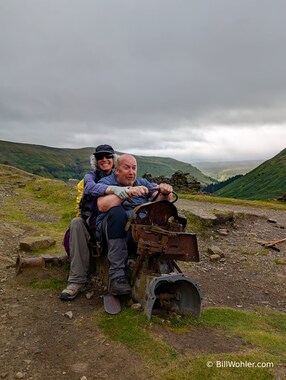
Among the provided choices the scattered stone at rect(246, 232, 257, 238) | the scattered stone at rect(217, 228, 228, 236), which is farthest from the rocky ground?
the scattered stone at rect(246, 232, 257, 238)

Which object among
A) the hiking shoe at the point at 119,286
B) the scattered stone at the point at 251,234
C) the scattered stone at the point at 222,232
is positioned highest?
the hiking shoe at the point at 119,286

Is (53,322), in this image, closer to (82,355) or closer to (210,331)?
(82,355)

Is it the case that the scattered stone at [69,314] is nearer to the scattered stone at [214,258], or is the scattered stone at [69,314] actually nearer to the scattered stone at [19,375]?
the scattered stone at [19,375]

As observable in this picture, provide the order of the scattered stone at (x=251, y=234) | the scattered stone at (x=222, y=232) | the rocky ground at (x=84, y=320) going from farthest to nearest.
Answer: the scattered stone at (x=251, y=234)
the scattered stone at (x=222, y=232)
the rocky ground at (x=84, y=320)

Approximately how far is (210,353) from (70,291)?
11.5 ft

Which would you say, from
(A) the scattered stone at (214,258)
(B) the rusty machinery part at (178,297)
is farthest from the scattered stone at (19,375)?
(A) the scattered stone at (214,258)

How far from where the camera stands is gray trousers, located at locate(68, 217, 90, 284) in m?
7.74

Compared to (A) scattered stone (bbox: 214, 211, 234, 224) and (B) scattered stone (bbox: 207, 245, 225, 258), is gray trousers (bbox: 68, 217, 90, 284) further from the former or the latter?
(A) scattered stone (bbox: 214, 211, 234, 224)

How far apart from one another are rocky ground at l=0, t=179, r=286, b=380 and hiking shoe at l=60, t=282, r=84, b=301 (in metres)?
0.13

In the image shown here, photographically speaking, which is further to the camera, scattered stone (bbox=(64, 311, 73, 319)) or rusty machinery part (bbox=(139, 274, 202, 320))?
scattered stone (bbox=(64, 311, 73, 319))

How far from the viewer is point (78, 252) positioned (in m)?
7.78

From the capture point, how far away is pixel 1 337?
580cm

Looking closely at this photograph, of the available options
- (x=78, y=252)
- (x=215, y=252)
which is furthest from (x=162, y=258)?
(x=215, y=252)

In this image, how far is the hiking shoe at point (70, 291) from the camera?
7359 mm
